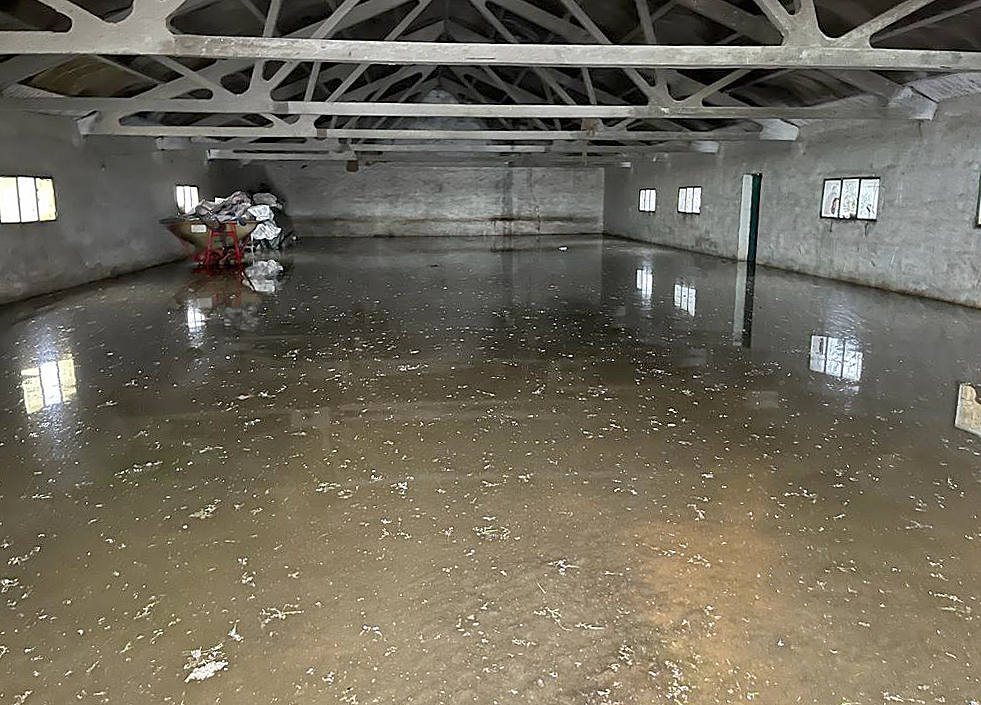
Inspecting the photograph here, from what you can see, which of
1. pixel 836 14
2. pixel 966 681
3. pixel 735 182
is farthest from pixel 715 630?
pixel 735 182

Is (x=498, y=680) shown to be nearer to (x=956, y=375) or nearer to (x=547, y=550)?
(x=547, y=550)

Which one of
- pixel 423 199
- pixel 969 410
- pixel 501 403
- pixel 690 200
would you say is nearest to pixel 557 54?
pixel 501 403

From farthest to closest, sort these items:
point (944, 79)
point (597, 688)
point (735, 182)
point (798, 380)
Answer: point (735, 182), point (944, 79), point (798, 380), point (597, 688)

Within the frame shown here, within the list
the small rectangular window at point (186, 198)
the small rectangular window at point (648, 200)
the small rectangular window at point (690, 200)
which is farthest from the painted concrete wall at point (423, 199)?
the small rectangular window at point (690, 200)

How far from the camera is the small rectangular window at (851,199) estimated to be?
882 cm

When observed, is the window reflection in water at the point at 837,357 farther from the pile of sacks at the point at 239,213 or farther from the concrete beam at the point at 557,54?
the pile of sacks at the point at 239,213

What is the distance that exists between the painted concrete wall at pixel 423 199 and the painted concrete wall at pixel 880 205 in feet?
19.2

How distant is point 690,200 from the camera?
1414cm

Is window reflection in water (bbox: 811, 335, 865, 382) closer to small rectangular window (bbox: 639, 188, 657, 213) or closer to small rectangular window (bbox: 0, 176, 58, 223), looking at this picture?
small rectangular window (bbox: 0, 176, 58, 223)

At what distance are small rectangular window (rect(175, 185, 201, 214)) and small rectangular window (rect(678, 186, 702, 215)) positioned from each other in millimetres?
9211

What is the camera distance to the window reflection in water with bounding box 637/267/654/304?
8.30 meters

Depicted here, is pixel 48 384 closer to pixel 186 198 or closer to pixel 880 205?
pixel 880 205

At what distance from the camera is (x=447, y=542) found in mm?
2520

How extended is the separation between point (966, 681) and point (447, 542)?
5.02 ft
